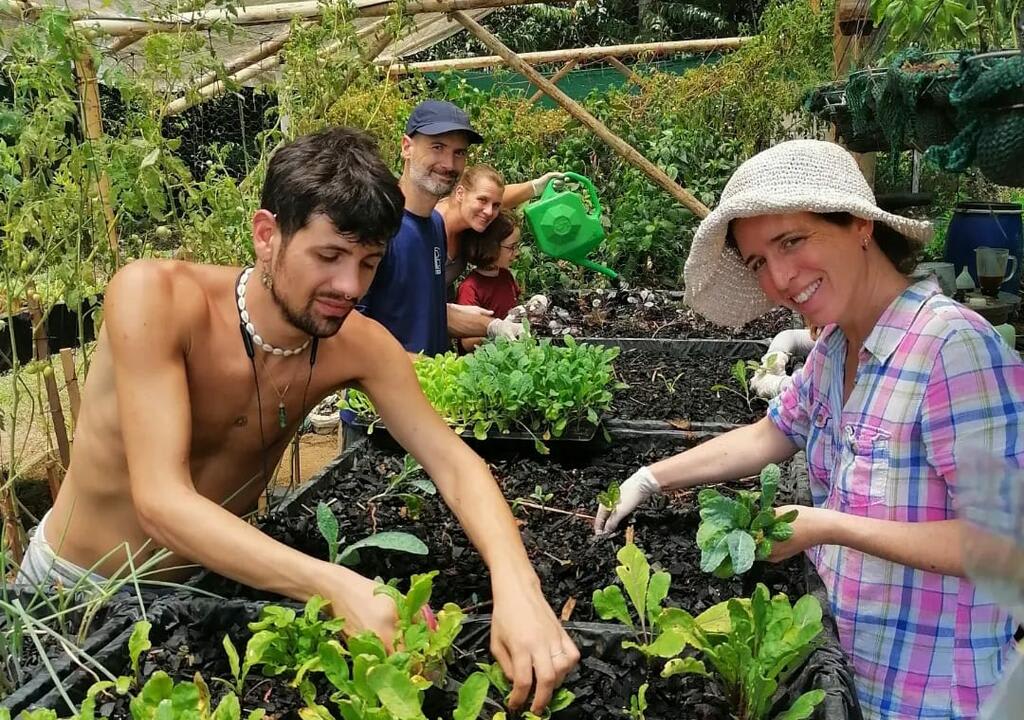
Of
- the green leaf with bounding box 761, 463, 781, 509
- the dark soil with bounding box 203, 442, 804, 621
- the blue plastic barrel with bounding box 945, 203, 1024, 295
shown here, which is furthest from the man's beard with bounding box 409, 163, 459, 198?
the blue plastic barrel with bounding box 945, 203, 1024, 295

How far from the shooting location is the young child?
3.84 m

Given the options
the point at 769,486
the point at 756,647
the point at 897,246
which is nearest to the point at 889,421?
the point at 769,486

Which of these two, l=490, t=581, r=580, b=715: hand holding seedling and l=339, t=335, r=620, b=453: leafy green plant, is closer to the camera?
l=490, t=581, r=580, b=715: hand holding seedling

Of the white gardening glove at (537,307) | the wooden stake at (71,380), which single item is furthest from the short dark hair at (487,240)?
the wooden stake at (71,380)

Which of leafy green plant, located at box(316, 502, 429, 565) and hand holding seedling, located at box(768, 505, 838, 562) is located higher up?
hand holding seedling, located at box(768, 505, 838, 562)

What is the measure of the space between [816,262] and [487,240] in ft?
8.38

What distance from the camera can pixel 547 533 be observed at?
191 cm

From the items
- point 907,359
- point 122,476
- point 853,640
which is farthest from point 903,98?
point 122,476

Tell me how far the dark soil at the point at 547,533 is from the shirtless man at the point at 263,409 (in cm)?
12

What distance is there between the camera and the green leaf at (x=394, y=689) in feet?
3.39

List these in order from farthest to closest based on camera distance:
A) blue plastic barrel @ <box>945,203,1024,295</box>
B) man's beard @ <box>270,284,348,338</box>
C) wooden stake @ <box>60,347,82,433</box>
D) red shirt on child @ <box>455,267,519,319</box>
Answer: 1. blue plastic barrel @ <box>945,203,1024,295</box>
2. red shirt on child @ <box>455,267,519,319</box>
3. wooden stake @ <box>60,347,82,433</box>
4. man's beard @ <box>270,284,348,338</box>

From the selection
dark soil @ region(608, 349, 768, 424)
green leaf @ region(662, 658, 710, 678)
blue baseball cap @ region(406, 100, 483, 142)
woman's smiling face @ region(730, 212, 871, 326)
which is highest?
blue baseball cap @ region(406, 100, 483, 142)

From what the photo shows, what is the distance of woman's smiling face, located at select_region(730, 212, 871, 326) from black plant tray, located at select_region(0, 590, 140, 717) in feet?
4.01

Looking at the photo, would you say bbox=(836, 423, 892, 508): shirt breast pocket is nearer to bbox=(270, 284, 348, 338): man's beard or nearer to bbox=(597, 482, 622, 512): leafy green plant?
bbox=(597, 482, 622, 512): leafy green plant
